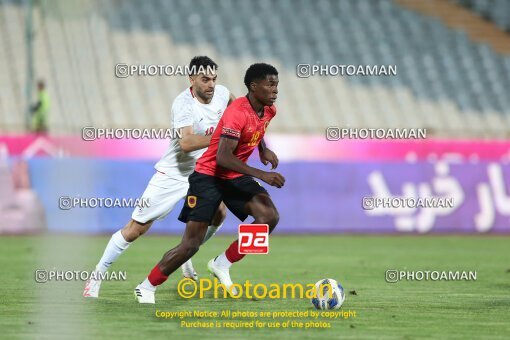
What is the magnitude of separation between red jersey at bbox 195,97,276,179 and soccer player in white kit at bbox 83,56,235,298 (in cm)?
22

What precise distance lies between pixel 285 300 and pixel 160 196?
1675 millimetres

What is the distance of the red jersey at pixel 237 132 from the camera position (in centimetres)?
948

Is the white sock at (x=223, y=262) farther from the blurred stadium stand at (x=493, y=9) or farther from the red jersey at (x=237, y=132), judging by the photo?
the blurred stadium stand at (x=493, y=9)

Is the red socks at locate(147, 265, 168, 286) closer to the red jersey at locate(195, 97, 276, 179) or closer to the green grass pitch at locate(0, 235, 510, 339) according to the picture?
the green grass pitch at locate(0, 235, 510, 339)

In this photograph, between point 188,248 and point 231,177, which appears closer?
point 188,248

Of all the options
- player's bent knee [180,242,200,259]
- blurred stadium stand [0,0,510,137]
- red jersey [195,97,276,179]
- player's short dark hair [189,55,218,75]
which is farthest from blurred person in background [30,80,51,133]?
player's bent knee [180,242,200,259]

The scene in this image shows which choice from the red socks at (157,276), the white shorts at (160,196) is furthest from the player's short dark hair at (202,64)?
the red socks at (157,276)

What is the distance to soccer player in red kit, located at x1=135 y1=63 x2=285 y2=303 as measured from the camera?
9.47 metres

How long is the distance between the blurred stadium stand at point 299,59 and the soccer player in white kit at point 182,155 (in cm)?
1401

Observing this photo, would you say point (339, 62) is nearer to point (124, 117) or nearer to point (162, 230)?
point (124, 117)

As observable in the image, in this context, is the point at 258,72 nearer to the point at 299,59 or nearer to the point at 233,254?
the point at 233,254

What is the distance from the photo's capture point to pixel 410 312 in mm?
9492

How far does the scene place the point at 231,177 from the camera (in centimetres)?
989

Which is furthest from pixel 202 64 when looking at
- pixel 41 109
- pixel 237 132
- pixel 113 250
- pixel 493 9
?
pixel 493 9
